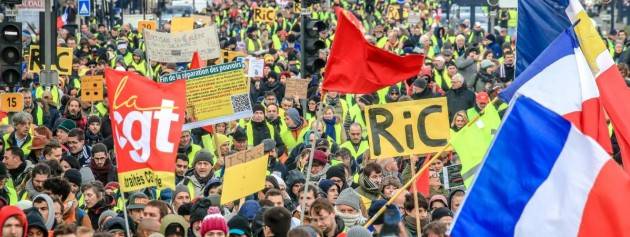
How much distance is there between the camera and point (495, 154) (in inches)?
326

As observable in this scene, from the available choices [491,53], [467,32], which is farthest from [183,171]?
[467,32]

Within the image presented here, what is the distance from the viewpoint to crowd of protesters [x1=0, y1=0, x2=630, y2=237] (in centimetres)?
1152

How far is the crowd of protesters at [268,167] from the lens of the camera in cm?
1152

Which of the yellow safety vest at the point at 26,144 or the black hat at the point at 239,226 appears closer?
the black hat at the point at 239,226

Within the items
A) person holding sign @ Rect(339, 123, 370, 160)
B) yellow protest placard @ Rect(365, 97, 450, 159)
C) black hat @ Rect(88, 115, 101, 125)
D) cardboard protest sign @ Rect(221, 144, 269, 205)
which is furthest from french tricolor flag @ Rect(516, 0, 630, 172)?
black hat @ Rect(88, 115, 101, 125)

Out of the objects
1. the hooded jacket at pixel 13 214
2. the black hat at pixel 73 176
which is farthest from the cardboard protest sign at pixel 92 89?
the hooded jacket at pixel 13 214

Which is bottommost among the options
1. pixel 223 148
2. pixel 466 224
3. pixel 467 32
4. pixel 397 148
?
pixel 467 32

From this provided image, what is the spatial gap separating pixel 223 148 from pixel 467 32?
19.4 m

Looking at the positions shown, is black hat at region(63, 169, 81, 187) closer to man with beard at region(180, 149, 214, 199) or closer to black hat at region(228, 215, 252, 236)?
man with beard at region(180, 149, 214, 199)

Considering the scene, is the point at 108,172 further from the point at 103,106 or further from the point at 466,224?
the point at 466,224

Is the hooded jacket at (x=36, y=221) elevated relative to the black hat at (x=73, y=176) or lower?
elevated

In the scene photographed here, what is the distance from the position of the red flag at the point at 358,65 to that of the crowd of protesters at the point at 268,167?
361mm

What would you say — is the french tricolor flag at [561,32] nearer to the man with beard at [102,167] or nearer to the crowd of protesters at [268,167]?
the crowd of protesters at [268,167]

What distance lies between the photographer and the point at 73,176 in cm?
1405
